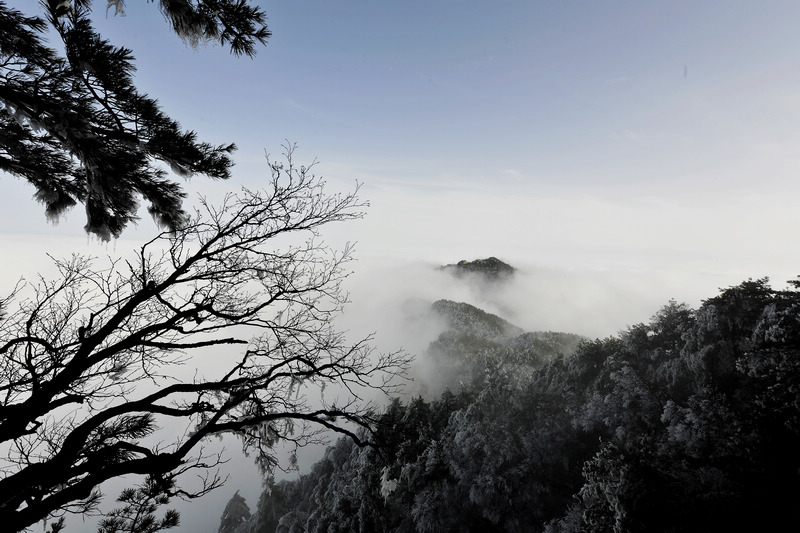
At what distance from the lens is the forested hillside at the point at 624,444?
59.0 ft

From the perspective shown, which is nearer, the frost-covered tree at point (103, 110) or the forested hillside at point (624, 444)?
the frost-covered tree at point (103, 110)

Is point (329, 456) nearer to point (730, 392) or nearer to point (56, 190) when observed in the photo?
point (730, 392)

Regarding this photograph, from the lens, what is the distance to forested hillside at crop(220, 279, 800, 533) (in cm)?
1797

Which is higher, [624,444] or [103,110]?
[103,110]

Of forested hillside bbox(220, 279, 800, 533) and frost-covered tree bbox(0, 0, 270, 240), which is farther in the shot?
forested hillside bbox(220, 279, 800, 533)

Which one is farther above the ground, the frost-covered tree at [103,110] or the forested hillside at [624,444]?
the frost-covered tree at [103,110]

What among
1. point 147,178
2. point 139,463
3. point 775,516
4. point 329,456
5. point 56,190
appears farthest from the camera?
point 329,456

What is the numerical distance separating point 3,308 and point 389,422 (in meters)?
5.56

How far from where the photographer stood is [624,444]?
2723cm

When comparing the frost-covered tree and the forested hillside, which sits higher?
the frost-covered tree

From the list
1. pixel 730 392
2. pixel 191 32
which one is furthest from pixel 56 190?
pixel 730 392

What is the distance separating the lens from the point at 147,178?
14.2 feet

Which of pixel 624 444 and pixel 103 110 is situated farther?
pixel 624 444

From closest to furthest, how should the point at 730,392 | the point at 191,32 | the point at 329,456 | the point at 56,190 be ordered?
1. the point at 191,32
2. the point at 56,190
3. the point at 730,392
4. the point at 329,456
